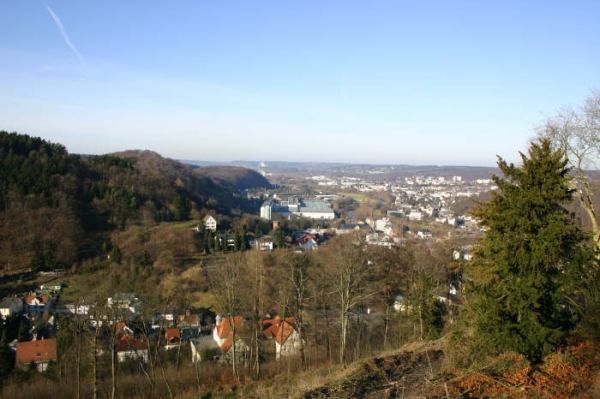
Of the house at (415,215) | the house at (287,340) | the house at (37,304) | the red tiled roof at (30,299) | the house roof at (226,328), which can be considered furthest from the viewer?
the house at (415,215)

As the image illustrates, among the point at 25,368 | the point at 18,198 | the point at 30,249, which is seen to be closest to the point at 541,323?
the point at 25,368

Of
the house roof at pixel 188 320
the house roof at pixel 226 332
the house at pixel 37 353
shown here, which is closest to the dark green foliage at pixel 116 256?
the house roof at pixel 188 320

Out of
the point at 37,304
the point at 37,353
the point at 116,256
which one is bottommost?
the point at 37,304

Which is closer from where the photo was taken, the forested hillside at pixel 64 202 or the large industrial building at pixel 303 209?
the forested hillside at pixel 64 202

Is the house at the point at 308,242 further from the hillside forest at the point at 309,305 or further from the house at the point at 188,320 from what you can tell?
the house at the point at 188,320

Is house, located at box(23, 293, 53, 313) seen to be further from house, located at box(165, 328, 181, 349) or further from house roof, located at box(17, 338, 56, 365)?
house, located at box(165, 328, 181, 349)

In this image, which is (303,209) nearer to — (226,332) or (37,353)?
(226,332)

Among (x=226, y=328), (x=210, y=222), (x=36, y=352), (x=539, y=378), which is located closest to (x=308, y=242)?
(x=210, y=222)

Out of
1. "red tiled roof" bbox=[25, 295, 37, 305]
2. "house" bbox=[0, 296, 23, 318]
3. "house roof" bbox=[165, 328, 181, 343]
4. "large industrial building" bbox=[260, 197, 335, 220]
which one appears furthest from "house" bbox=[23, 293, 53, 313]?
"large industrial building" bbox=[260, 197, 335, 220]
